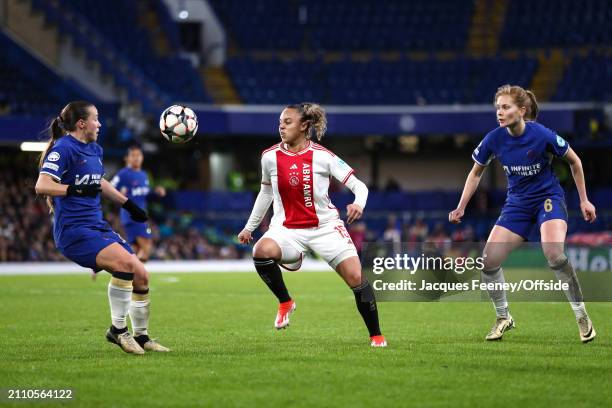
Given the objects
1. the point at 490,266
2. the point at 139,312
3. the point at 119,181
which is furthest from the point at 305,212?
the point at 119,181

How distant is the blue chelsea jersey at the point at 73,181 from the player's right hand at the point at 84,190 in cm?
4

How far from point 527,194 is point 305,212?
2.23 m

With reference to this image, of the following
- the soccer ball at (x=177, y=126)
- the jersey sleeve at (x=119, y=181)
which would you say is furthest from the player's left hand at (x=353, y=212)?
the jersey sleeve at (x=119, y=181)

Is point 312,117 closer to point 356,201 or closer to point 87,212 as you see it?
point 356,201

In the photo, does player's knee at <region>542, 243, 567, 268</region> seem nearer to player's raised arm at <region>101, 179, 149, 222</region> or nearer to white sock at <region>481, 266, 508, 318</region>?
white sock at <region>481, 266, 508, 318</region>

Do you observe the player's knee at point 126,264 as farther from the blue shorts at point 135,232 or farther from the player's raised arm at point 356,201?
the blue shorts at point 135,232

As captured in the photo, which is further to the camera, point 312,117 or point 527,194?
point 527,194

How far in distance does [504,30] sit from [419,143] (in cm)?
529

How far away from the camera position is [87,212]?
878cm

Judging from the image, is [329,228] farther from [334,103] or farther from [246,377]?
[334,103]

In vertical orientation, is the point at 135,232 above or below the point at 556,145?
below

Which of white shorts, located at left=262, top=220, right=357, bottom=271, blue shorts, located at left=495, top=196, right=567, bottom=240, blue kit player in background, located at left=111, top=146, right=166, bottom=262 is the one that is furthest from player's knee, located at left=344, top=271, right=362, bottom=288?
blue kit player in background, located at left=111, top=146, right=166, bottom=262

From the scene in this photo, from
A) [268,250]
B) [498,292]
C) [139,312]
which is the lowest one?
[139,312]

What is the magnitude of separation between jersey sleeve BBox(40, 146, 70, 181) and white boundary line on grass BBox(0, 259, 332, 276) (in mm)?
14275
